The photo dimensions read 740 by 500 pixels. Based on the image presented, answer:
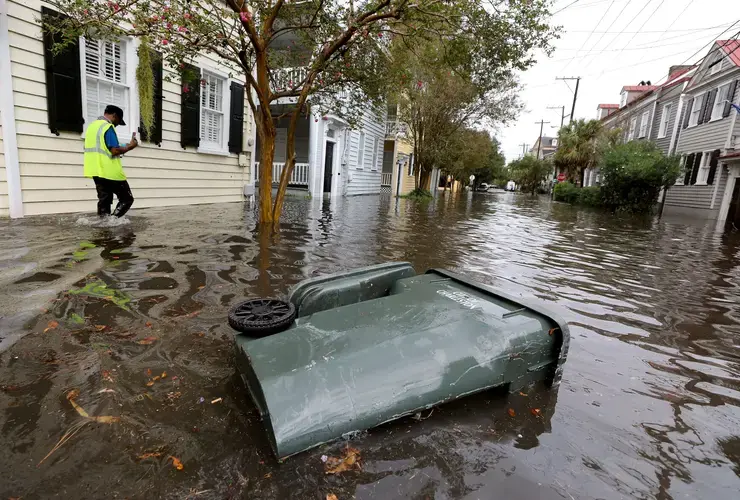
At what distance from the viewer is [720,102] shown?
59.6 feet

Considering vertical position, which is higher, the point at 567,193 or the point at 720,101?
the point at 720,101

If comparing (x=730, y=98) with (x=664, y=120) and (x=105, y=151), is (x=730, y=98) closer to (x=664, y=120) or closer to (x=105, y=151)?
(x=664, y=120)

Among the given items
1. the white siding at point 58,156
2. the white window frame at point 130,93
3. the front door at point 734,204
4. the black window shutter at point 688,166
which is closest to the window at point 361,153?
the white siding at point 58,156

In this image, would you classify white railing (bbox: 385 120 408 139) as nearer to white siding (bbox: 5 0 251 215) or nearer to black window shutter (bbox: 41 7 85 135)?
white siding (bbox: 5 0 251 215)

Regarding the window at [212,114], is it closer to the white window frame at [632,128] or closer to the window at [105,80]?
the window at [105,80]

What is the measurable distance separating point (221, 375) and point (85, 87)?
7.26 m

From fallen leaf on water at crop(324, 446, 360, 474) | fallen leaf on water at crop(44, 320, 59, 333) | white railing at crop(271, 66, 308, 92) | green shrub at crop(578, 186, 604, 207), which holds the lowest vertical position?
fallen leaf on water at crop(324, 446, 360, 474)

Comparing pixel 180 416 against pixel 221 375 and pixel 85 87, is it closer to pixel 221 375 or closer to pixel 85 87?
pixel 221 375

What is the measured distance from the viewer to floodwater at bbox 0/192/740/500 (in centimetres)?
162

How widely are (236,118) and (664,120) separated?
81.6ft

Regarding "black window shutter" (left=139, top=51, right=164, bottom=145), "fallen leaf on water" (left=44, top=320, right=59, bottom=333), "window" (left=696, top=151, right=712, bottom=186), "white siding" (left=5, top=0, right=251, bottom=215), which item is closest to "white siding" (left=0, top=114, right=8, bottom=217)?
"white siding" (left=5, top=0, right=251, bottom=215)

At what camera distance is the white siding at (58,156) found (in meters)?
6.20

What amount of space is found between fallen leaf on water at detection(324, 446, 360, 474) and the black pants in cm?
623

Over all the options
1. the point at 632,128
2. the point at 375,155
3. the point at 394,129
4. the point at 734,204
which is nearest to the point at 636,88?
the point at 632,128
